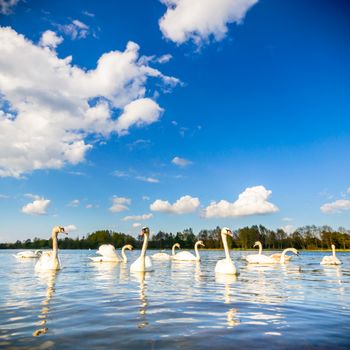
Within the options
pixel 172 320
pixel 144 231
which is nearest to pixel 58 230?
pixel 144 231

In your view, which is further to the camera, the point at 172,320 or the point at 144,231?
the point at 144,231

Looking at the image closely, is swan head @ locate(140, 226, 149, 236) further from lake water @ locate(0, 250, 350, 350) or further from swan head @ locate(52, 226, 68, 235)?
lake water @ locate(0, 250, 350, 350)

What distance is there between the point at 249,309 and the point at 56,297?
5346 mm

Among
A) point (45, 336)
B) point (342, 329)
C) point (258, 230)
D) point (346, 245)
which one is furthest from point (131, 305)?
point (258, 230)

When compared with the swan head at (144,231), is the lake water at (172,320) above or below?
below

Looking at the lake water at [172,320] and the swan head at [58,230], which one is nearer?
the lake water at [172,320]

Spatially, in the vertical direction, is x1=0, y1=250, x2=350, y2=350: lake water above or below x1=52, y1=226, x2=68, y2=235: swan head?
below

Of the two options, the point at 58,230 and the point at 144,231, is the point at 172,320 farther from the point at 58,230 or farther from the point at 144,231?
the point at 58,230

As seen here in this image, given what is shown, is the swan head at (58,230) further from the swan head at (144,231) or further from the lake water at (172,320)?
the lake water at (172,320)

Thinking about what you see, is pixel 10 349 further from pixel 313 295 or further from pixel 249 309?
pixel 313 295

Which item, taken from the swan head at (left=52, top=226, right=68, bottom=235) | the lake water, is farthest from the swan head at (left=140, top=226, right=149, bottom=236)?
the lake water

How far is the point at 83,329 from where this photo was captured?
6258 millimetres

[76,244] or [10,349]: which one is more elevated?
[76,244]

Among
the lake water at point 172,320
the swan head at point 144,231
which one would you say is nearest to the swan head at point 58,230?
the swan head at point 144,231
